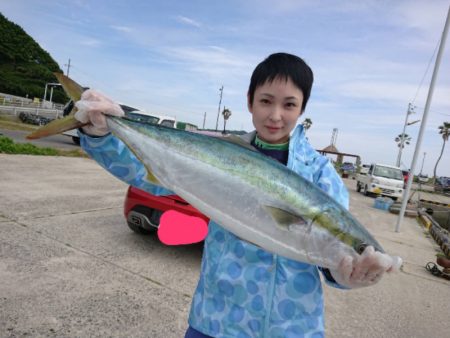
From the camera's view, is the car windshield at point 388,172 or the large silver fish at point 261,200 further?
the car windshield at point 388,172

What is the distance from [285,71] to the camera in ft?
5.11

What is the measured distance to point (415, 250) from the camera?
7824mm

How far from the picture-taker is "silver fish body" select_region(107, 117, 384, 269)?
121 cm

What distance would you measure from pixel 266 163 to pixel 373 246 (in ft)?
1.53

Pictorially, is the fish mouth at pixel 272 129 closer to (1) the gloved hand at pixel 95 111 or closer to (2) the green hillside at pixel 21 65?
(1) the gloved hand at pixel 95 111

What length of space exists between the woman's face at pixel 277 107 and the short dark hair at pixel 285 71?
0.08 feet

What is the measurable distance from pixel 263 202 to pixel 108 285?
2659mm

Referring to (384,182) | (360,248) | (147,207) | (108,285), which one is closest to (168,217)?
(147,207)

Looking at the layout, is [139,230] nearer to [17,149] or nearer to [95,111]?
[95,111]

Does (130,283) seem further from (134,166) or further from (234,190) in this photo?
(234,190)

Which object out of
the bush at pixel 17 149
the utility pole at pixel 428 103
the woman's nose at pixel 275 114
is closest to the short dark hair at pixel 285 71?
the woman's nose at pixel 275 114

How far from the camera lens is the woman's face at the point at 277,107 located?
4.99ft

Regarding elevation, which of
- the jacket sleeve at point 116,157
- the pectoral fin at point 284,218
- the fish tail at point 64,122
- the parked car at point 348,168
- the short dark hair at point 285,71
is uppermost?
the short dark hair at point 285,71

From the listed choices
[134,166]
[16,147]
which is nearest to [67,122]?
[134,166]
